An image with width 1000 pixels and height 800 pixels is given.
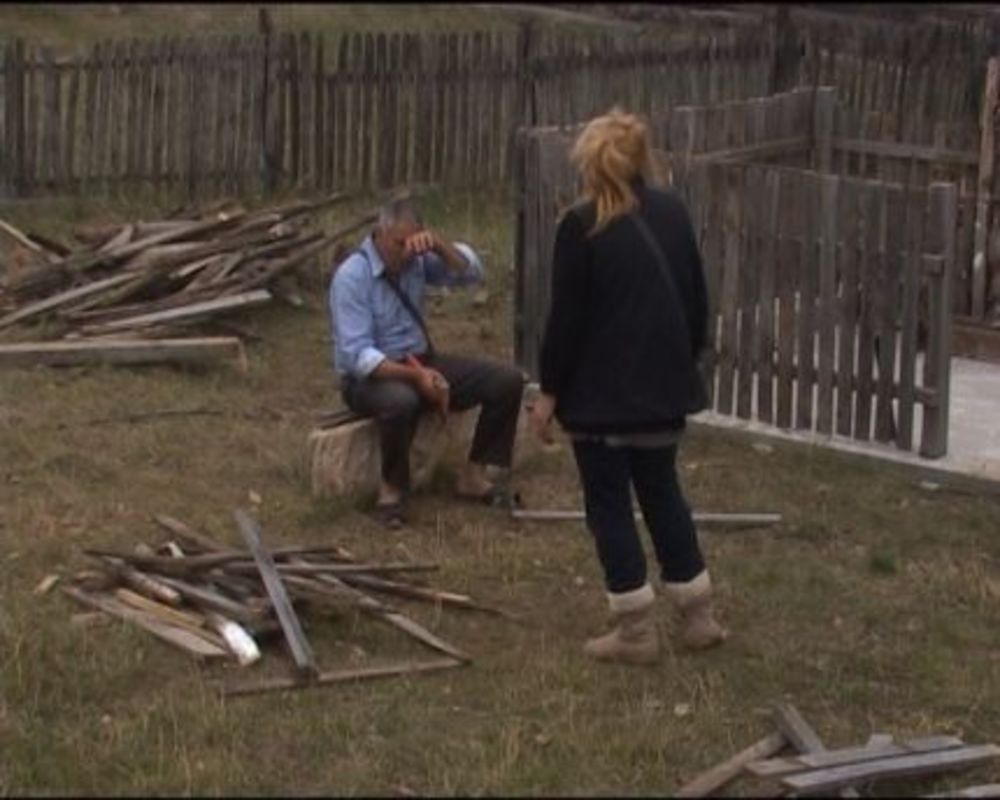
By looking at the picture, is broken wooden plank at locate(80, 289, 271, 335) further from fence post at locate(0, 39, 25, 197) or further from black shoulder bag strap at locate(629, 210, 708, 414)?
black shoulder bag strap at locate(629, 210, 708, 414)

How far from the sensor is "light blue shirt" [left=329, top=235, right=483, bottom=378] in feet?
27.1

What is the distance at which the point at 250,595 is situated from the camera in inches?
277

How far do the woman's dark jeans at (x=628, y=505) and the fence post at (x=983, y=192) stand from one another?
4.75 m

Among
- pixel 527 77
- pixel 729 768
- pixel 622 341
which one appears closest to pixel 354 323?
pixel 622 341

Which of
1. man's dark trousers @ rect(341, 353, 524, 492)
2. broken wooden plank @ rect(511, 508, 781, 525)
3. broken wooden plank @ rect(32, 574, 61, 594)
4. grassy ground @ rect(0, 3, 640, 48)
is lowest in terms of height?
broken wooden plank @ rect(511, 508, 781, 525)

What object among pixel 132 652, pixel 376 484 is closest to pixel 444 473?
pixel 376 484

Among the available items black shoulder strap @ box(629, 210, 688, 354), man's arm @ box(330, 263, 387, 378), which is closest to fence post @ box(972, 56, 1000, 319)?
man's arm @ box(330, 263, 387, 378)

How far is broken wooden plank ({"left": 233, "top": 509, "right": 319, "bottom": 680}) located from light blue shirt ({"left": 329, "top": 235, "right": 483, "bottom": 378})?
3.32 ft

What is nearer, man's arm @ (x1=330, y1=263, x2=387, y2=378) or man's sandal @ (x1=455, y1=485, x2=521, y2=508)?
man's arm @ (x1=330, y1=263, x2=387, y2=378)

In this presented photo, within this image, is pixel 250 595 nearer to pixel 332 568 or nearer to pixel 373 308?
pixel 332 568

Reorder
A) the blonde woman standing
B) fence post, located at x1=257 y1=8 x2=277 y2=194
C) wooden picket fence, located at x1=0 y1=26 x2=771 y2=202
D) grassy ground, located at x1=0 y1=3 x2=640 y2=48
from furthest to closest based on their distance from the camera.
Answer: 1. grassy ground, located at x1=0 y1=3 x2=640 y2=48
2. fence post, located at x1=257 y1=8 x2=277 y2=194
3. wooden picket fence, located at x1=0 y1=26 x2=771 y2=202
4. the blonde woman standing

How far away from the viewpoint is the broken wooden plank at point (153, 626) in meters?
6.64

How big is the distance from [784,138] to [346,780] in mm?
6332

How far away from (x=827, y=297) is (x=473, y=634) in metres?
2.92
